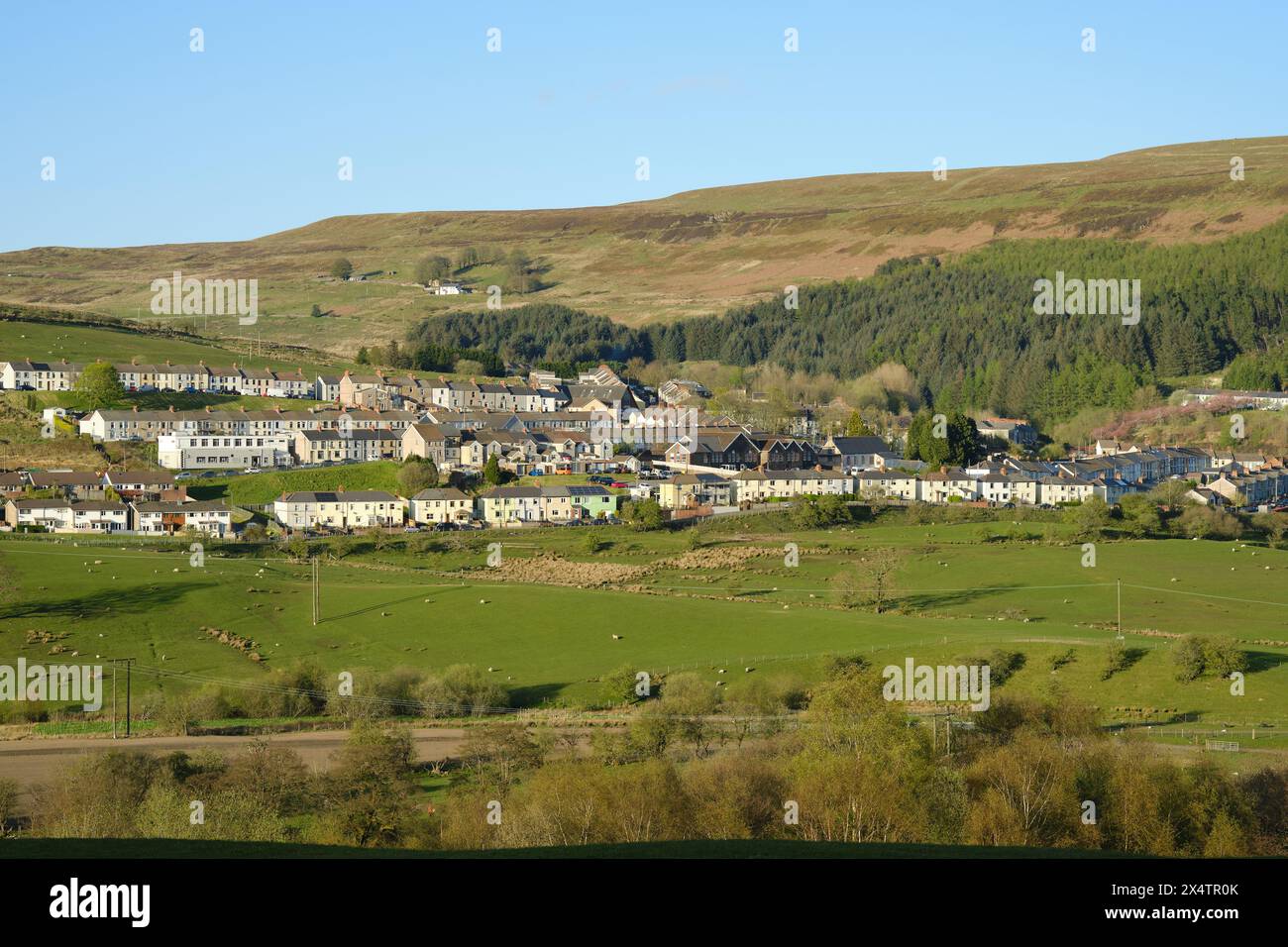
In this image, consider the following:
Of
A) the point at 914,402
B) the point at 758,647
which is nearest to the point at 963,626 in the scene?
the point at 758,647

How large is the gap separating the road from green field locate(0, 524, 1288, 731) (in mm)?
4169

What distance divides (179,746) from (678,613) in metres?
17.0

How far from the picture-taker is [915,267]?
154500 millimetres

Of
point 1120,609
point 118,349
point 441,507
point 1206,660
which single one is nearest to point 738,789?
point 1206,660

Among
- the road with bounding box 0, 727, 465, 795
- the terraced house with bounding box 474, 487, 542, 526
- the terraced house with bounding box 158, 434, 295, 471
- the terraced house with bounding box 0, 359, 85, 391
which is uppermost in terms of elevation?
the terraced house with bounding box 0, 359, 85, 391

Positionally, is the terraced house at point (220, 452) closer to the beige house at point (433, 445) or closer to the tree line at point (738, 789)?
the beige house at point (433, 445)

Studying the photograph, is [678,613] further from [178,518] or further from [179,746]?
[178,518]

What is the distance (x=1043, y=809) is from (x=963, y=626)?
65.5 ft

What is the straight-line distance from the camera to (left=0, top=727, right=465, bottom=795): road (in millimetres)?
27312

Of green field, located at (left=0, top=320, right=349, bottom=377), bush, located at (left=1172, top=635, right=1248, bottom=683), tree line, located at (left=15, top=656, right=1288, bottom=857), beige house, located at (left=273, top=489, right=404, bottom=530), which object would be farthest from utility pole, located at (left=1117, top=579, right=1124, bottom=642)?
green field, located at (left=0, top=320, right=349, bottom=377)

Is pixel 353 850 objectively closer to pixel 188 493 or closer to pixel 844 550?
pixel 844 550

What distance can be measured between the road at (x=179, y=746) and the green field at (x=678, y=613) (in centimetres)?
417

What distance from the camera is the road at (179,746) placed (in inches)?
1075

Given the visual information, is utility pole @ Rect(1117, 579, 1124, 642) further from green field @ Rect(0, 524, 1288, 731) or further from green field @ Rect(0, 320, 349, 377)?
green field @ Rect(0, 320, 349, 377)
